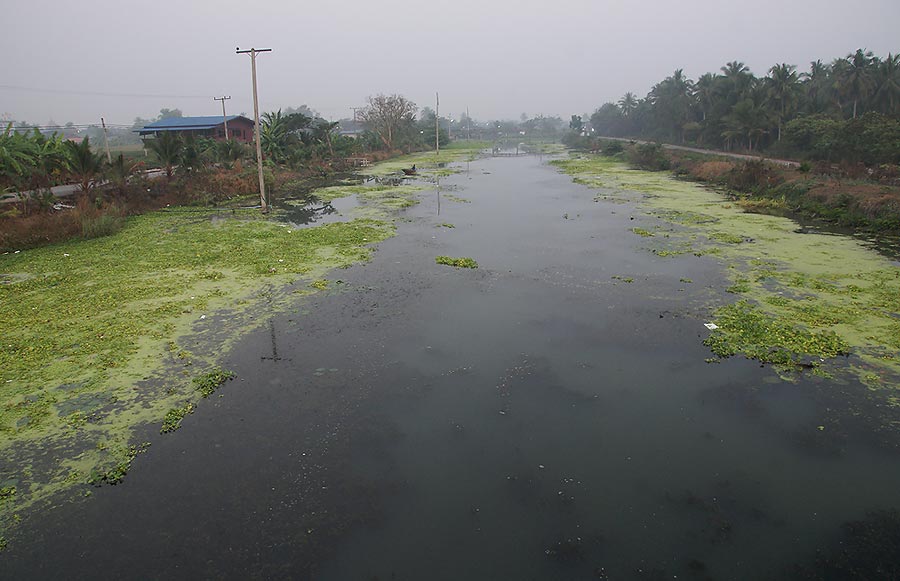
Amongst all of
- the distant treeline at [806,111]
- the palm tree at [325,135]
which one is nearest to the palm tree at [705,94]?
the distant treeline at [806,111]

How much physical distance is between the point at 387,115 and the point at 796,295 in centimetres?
6404

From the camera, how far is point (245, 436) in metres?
7.27

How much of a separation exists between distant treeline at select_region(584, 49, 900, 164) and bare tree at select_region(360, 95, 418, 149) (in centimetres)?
3800

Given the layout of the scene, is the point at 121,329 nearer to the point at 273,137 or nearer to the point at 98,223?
the point at 98,223

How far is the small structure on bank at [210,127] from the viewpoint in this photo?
159 feet

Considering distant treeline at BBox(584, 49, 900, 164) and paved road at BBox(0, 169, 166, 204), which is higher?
distant treeline at BBox(584, 49, 900, 164)

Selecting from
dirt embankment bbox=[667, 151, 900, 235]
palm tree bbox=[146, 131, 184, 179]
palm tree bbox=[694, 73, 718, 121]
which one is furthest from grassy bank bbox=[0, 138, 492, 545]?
palm tree bbox=[694, 73, 718, 121]

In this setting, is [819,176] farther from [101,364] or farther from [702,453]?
[101,364]

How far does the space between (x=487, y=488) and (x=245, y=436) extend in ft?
11.9

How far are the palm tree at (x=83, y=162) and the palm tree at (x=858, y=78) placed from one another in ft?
181

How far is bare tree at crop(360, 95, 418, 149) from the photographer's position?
A: 68.3 meters

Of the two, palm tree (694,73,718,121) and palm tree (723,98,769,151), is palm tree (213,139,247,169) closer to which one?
palm tree (723,98,769,151)

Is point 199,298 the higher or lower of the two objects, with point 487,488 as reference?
higher

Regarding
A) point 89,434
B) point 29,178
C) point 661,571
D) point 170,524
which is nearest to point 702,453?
point 661,571
